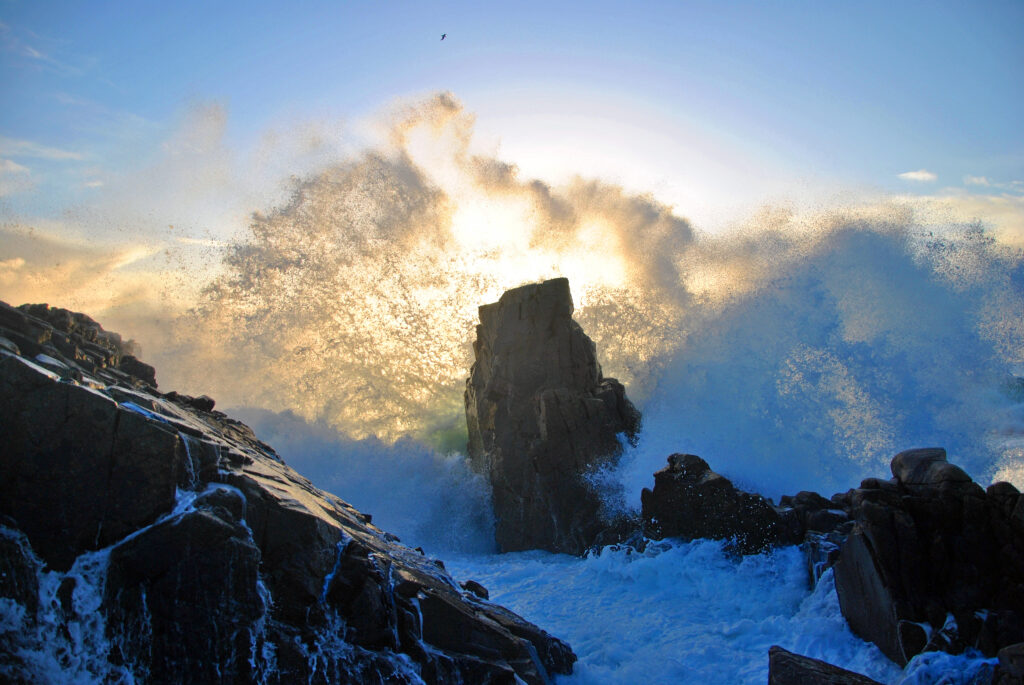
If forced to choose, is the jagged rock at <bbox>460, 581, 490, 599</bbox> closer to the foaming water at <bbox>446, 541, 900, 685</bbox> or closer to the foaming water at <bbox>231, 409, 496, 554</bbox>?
the foaming water at <bbox>446, 541, 900, 685</bbox>

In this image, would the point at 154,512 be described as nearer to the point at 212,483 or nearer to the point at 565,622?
the point at 212,483

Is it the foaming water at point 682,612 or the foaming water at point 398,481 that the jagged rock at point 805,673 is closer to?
the foaming water at point 682,612

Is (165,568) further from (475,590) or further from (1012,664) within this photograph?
(1012,664)

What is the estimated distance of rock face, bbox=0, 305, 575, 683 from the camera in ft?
23.0

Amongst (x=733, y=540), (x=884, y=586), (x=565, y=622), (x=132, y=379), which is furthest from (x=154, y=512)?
(x=733, y=540)

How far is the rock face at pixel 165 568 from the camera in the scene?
7.01m

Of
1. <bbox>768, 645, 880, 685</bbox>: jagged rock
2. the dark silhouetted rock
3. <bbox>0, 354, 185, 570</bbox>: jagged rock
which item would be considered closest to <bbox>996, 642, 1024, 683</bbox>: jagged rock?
the dark silhouetted rock

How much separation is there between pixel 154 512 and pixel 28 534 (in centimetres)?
125

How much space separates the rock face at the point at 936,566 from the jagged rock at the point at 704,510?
3925 mm

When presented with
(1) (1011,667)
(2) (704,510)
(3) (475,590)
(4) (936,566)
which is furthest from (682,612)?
(1) (1011,667)

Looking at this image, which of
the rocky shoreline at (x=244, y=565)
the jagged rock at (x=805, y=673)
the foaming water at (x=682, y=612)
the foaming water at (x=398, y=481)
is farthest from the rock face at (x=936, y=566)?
the foaming water at (x=398, y=481)

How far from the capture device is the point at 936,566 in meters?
10.9

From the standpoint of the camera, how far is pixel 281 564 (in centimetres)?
794

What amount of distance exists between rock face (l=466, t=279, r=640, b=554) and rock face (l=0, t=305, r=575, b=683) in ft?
37.9
